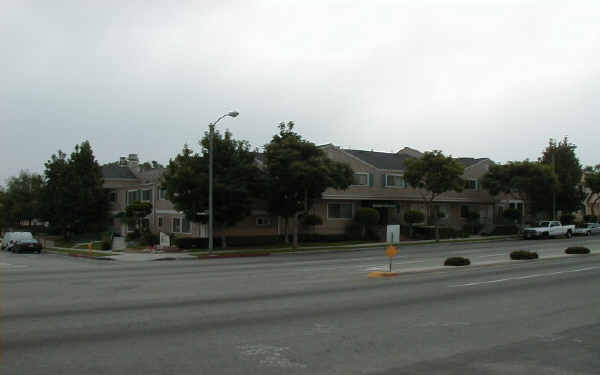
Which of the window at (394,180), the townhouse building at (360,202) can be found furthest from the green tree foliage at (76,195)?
the window at (394,180)

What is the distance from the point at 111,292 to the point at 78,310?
311cm

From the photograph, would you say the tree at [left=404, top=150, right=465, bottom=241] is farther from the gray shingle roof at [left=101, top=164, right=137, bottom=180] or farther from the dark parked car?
the gray shingle roof at [left=101, top=164, right=137, bottom=180]

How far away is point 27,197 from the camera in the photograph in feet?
235

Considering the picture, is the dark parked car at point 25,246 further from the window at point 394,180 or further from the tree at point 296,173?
the window at point 394,180

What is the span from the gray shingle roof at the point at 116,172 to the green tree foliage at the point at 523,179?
4249cm

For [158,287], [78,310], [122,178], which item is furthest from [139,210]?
[78,310]

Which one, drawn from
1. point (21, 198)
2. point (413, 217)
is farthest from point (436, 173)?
point (21, 198)

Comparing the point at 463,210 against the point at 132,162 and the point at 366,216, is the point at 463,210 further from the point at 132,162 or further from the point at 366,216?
the point at 132,162

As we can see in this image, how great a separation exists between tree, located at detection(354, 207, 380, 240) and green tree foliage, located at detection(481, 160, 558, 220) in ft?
48.4

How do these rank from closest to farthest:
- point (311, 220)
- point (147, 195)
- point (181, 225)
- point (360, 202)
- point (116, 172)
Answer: point (181, 225) < point (311, 220) < point (147, 195) < point (360, 202) < point (116, 172)

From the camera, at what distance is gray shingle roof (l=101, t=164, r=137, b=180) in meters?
65.6

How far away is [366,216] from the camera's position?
45.3m

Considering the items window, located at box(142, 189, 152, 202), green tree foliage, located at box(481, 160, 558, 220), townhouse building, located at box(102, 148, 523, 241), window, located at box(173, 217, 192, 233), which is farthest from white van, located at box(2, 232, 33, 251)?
green tree foliage, located at box(481, 160, 558, 220)

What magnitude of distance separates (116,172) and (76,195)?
50.5ft
